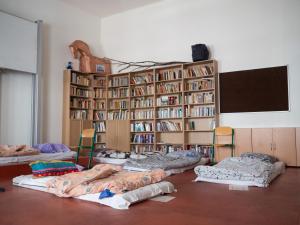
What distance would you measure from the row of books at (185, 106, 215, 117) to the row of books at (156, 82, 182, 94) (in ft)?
1.61

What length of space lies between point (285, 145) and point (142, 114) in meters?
3.16

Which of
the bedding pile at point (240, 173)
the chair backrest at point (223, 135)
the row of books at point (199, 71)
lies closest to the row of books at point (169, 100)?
the row of books at point (199, 71)

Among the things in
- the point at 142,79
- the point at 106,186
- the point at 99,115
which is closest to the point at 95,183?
the point at 106,186

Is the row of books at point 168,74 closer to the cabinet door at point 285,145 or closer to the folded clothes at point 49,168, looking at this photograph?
the cabinet door at point 285,145

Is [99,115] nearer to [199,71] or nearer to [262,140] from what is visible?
[199,71]

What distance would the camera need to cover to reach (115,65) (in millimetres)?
7582

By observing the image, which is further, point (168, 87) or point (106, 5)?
point (106, 5)

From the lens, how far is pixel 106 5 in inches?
278

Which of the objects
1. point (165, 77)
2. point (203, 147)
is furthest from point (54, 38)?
point (203, 147)

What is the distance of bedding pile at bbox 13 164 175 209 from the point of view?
2.47m

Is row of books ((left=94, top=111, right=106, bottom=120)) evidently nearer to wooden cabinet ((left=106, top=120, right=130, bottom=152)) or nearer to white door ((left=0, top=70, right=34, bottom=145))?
wooden cabinet ((left=106, top=120, right=130, bottom=152))

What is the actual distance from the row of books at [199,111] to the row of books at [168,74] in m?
0.75

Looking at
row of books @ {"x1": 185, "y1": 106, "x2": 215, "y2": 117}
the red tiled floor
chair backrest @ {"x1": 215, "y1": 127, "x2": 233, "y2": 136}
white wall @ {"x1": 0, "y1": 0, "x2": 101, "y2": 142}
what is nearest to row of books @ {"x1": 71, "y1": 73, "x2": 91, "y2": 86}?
white wall @ {"x1": 0, "y1": 0, "x2": 101, "y2": 142}

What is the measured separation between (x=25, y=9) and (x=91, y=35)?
Result: 1935 millimetres
